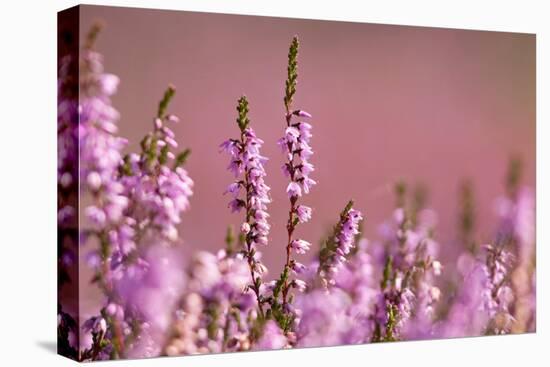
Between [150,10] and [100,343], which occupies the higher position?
[150,10]

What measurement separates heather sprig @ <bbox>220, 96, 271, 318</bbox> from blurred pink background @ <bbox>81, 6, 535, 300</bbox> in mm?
63

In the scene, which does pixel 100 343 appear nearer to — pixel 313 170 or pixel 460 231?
pixel 313 170

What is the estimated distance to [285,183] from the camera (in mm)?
9414

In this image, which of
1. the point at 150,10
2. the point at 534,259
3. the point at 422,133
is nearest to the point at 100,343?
the point at 150,10

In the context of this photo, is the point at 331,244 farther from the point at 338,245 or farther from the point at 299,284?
the point at 299,284

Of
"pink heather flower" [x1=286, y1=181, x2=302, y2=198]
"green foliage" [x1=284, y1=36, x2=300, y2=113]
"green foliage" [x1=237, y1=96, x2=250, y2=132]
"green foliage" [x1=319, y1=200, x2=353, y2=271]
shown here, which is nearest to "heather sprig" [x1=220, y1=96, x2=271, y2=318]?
"green foliage" [x1=237, y1=96, x2=250, y2=132]

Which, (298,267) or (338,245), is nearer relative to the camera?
(298,267)

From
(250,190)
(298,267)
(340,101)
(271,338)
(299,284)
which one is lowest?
(271,338)

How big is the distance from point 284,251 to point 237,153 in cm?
74

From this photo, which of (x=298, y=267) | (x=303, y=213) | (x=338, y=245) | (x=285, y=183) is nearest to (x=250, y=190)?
(x=285, y=183)

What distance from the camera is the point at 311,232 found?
9.52 metres

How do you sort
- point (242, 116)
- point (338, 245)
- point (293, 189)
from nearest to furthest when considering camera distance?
point (242, 116)
point (293, 189)
point (338, 245)

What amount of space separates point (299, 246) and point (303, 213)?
22 centimetres

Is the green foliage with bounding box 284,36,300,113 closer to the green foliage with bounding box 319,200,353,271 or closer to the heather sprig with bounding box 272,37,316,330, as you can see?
the heather sprig with bounding box 272,37,316,330
